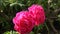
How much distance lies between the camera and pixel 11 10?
5.37ft

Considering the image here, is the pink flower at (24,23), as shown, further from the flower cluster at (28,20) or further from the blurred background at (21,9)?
the blurred background at (21,9)

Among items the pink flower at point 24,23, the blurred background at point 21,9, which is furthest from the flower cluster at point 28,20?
the blurred background at point 21,9

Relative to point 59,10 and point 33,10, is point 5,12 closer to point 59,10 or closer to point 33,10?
point 59,10

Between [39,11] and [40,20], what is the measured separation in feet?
0.07

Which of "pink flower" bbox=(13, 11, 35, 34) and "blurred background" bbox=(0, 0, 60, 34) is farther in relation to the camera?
"blurred background" bbox=(0, 0, 60, 34)

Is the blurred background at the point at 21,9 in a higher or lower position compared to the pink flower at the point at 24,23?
lower

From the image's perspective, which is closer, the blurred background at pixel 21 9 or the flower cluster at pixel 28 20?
the flower cluster at pixel 28 20

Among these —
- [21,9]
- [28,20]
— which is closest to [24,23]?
[28,20]

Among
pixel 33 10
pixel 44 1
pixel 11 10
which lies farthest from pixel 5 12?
pixel 33 10

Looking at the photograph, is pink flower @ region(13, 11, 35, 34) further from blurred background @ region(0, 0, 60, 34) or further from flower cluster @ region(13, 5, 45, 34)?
blurred background @ region(0, 0, 60, 34)

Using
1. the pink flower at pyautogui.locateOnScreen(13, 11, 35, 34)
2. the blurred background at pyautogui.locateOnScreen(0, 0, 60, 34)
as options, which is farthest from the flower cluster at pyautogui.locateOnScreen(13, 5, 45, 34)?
the blurred background at pyautogui.locateOnScreen(0, 0, 60, 34)

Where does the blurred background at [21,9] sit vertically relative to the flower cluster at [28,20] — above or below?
below

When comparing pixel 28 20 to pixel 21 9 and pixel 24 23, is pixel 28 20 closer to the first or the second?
pixel 24 23

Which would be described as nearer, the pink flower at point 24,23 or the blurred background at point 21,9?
the pink flower at point 24,23
